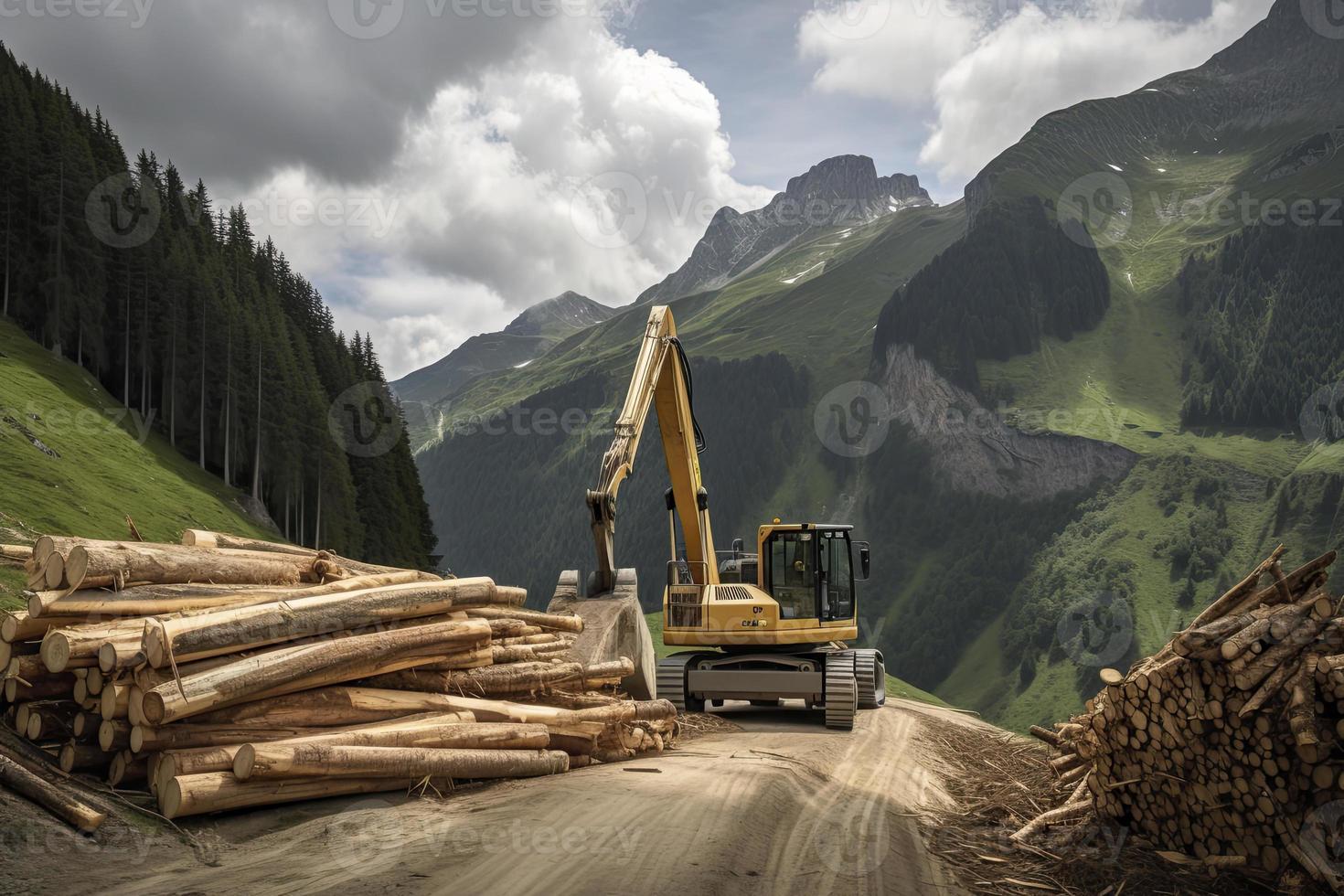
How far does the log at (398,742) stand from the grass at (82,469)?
37.8 ft

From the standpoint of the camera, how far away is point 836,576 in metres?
20.3

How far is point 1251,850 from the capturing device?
7902 mm

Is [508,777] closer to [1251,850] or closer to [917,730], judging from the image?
[1251,850]

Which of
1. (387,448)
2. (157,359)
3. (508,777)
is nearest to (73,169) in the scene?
(157,359)

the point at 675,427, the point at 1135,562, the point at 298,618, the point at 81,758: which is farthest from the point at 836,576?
the point at 1135,562

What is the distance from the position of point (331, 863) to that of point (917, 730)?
14.7 meters

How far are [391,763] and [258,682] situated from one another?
1.50 meters

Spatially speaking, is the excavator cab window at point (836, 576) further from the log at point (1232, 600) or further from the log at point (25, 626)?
the log at point (25, 626)

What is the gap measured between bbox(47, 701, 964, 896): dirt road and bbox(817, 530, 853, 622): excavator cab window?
8233 mm
